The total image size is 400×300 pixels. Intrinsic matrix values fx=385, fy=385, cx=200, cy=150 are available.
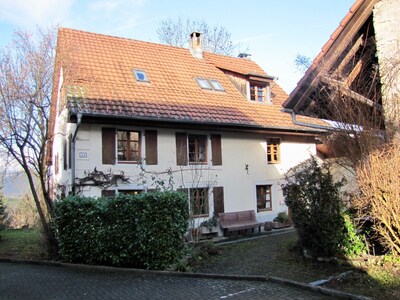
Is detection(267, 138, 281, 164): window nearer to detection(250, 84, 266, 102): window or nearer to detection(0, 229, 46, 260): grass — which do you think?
detection(250, 84, 266, 102): window

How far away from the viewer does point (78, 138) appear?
1379cm

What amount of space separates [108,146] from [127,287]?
726cm

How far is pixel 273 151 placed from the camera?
1919 centimetres

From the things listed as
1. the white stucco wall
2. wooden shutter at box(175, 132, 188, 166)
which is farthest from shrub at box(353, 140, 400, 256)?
wooden shutter at box(175, 132, 188, 166)

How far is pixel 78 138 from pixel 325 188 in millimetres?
8867

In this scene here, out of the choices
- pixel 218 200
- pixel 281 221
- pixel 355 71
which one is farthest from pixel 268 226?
pixel 355 71

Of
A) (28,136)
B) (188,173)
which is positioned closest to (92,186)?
(28,136)

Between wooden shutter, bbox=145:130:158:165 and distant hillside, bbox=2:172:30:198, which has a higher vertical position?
wooden shutter, bbox=145:130:158:165

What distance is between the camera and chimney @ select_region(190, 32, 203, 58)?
22.1m

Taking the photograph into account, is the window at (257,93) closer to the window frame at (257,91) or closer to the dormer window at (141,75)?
the window frame at (257,91)

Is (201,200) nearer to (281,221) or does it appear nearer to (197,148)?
A: (197,148)

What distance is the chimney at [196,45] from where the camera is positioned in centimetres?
2214

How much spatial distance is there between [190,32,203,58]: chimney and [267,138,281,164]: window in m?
6.85

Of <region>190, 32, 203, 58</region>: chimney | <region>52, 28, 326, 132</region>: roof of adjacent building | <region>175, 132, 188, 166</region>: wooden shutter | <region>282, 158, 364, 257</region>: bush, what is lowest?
<region>282, 158, 364, 257</region>: bush
